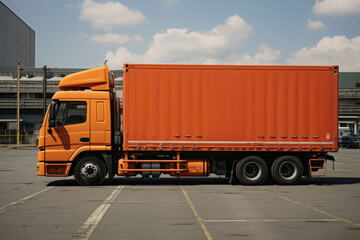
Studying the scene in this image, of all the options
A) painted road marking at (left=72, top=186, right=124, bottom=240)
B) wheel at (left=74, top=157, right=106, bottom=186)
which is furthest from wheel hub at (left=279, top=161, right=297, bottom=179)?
painted road marking at (left=72, top=186, right=124, bottom=240)

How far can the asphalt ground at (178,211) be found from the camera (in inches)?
311

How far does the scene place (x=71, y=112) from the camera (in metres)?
15.1

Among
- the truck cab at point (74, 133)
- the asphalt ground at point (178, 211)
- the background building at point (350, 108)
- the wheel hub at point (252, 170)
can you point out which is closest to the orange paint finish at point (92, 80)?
the truck cab at point (74, 133)

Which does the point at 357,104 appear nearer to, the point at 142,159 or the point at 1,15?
the point at 1,15

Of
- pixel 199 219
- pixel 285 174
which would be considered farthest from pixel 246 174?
pixel 199 219

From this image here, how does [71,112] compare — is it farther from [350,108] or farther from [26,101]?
[350,108]

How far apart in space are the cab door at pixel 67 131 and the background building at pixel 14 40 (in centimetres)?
7442

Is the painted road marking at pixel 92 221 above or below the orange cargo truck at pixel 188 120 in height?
below

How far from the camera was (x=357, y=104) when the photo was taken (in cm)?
7894

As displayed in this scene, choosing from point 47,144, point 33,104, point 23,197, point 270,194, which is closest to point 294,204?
point 270,194

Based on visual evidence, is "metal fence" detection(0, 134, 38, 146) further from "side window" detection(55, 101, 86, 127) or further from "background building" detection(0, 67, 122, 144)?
"side window" detection(55, 101, 86, 127)

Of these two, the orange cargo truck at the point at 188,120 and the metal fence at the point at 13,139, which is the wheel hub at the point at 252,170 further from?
the metal fence at the point at 13,139

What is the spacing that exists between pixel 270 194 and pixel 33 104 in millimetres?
60725

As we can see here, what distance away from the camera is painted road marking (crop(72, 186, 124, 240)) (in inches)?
301
